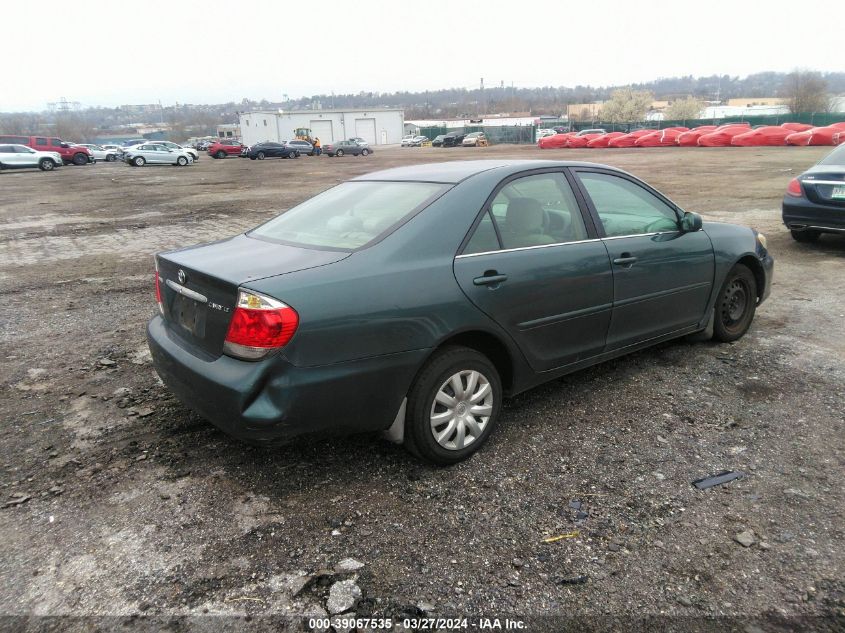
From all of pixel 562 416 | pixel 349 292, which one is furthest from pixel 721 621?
pixel 349 292

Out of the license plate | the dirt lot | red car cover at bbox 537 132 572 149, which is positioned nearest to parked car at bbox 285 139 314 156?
red car cover at bbox 537 132 572 149

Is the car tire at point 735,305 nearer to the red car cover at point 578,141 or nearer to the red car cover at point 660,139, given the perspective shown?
the red car cover at point 660,139

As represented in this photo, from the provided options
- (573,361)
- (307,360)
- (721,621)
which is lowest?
(721,621)

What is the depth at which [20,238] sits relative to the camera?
11.8 metres

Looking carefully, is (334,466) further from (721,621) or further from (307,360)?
(721,621)

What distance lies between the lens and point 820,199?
310 inches

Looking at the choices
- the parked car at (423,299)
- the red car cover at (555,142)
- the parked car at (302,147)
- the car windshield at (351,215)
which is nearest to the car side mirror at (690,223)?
the parked car at (423,299)

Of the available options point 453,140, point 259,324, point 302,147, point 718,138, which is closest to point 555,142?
point 718,138

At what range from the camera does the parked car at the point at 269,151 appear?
45625 mm

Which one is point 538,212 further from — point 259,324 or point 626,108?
point 626,108

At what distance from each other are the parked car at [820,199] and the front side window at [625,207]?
4592 millimetres

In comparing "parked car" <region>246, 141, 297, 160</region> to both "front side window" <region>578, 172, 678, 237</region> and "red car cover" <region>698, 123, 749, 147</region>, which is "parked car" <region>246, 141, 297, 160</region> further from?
"front side window" <region>578, 172, 678, 237</region>

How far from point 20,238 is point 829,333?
42.5ft

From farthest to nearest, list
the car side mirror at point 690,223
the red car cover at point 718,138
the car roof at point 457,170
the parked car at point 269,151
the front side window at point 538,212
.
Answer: the parked car at point 269,151 < the red car cover at point 718,138 < the car side mirror at point 690,223 < the car roof at point 457,170 < the front side window at point 538,212
